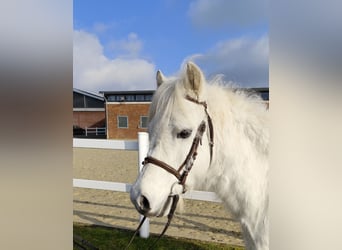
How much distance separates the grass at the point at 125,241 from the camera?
2.86 m

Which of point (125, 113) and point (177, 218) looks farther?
point (125, 113)

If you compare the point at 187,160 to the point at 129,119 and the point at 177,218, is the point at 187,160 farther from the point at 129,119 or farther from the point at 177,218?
the point at 129,119

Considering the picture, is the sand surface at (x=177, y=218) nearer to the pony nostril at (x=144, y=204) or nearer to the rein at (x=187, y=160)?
the rein at (x=187, y=160)

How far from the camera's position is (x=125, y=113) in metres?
21.1

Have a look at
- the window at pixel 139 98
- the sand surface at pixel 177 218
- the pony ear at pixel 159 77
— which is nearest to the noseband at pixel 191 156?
the pony ear at pixel 159 77

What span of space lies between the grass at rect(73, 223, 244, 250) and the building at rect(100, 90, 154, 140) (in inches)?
676

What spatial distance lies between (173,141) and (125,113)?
2002cm

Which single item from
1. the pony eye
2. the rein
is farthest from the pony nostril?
the pony eye

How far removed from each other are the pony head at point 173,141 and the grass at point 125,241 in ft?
5.31

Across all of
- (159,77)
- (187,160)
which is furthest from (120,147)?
(187,160)

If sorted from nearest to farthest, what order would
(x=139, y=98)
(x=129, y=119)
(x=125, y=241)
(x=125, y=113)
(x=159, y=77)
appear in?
(x=159, y=77) < (x=125, y=241) < (x=129, y=119) < (x=125, y=113) < (x=139, y=98)
